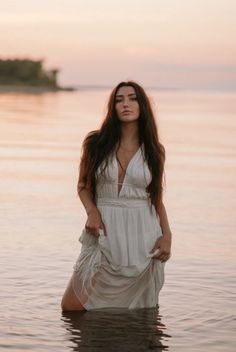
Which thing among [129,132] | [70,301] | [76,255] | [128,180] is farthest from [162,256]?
[76,255]

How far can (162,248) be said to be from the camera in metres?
8.34

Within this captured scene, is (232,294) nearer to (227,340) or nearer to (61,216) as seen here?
(227,340)

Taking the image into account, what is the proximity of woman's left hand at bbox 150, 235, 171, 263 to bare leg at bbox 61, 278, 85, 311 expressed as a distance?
0.70m

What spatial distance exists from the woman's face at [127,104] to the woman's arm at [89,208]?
0.47m

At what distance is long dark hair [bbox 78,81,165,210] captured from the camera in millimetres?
8344

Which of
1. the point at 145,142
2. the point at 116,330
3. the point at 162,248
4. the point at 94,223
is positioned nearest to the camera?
the point at 116,330

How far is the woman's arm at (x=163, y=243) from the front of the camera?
834 cm

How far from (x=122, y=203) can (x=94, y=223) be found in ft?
0.94

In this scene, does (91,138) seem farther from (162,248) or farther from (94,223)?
(162,248)

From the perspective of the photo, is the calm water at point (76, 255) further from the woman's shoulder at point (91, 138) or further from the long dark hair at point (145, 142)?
the woman's shoulder at point (91, 138)

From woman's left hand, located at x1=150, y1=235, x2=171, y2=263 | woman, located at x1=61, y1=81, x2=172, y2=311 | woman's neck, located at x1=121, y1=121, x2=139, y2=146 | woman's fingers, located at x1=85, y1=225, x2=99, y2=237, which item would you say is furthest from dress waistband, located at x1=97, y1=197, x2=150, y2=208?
woman's neck, located at x1=121, y1=121, x2=139, y2=146

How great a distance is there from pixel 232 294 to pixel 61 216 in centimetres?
450

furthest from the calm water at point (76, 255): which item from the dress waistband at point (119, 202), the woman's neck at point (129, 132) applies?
the woman's neck at point (129, 132)

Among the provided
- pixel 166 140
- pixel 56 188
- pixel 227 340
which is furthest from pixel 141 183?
pixel 166 140
